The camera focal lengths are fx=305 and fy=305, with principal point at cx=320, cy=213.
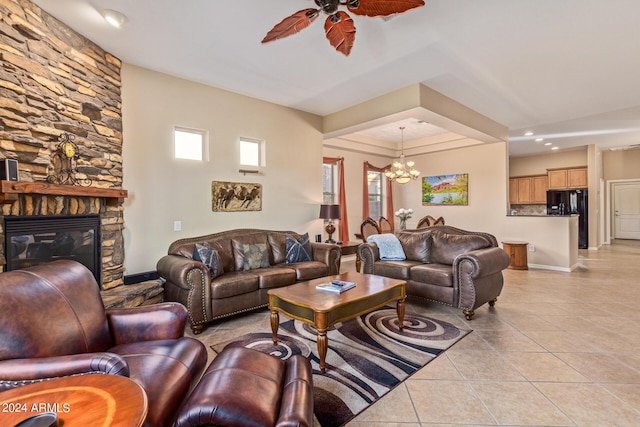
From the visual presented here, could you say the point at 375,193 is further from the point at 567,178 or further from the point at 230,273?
the point at 567,178

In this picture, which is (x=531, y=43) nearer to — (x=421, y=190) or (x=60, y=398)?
(x=60, y=398)

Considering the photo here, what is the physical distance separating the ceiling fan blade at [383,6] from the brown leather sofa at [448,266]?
244cm

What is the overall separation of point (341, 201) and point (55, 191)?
5168 mm

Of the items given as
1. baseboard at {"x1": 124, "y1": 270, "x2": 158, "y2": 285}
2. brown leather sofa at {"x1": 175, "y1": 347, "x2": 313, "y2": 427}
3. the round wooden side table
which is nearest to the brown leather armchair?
brown leather sofa at {"x1": 175, "y1": 347, "x2": 313, "y2": 427}

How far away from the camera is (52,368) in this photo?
124 cm

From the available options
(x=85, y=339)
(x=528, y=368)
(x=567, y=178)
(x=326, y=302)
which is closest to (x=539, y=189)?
(x=567, y=178)

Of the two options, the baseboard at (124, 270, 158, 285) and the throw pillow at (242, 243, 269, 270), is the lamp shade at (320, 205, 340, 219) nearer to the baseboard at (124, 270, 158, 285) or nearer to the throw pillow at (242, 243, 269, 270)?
the throw pillow at (242, 243, 269, 270)

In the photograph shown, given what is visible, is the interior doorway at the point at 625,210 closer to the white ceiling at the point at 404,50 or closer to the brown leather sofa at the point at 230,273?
the white ceiling at the point at 404,50

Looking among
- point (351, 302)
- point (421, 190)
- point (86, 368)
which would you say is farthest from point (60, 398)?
point (421, 190)

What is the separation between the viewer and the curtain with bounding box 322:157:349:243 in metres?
6.89

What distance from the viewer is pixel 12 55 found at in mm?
2400

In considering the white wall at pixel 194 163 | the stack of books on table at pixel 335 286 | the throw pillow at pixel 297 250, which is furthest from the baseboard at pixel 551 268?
the stack of books on table at pixel 335 286

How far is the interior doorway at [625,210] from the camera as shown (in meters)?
9.62

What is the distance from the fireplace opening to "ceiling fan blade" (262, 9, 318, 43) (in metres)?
2.48
